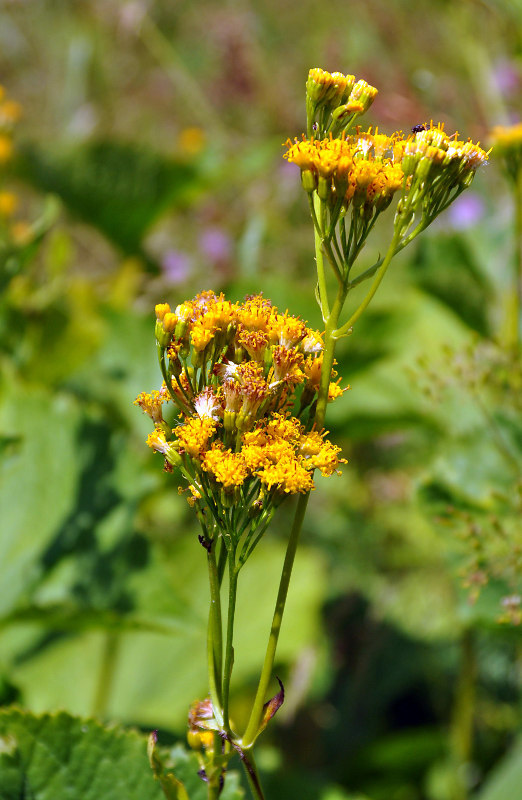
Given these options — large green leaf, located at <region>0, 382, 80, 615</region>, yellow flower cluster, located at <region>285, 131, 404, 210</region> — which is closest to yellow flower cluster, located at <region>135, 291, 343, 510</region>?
yellow flower cluster, located at <region>285, 131, 404, 210</region>

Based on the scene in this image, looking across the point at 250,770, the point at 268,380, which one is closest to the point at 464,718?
the point at 250,770

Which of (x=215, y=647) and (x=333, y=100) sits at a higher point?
(x=333, y=100)

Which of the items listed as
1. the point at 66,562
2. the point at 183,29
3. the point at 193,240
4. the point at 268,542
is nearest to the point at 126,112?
the point at 183,29

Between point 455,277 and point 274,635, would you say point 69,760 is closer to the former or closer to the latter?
point 274,635

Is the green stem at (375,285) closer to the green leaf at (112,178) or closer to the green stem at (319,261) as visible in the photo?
the green stem at (319,261)

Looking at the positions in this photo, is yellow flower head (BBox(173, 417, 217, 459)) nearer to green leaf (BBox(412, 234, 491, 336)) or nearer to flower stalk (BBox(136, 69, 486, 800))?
flower stalk (BBox(136, 69, 486, 800))

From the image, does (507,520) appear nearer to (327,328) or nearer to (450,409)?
(450,409)
